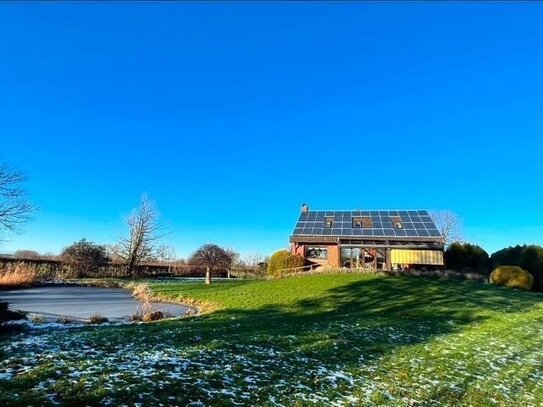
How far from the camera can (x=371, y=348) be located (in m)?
9.68

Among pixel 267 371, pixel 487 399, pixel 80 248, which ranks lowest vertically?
pixel 487 399

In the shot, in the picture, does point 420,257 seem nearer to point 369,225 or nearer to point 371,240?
point 371,240

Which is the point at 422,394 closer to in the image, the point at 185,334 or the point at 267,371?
the point at 267,371

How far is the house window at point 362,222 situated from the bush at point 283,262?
689 centimetres

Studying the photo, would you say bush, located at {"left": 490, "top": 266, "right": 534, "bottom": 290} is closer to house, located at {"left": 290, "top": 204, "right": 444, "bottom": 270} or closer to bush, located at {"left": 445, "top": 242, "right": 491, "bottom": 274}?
house, located at {"left": 290, "top": 204, "right": 444, "bottom": 270}

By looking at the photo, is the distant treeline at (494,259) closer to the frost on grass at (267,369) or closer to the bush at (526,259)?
the bush at (526,259)

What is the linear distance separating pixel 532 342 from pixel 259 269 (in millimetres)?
31537

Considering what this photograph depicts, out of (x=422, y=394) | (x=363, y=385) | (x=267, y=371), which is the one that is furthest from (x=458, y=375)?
(x=267, y=371)

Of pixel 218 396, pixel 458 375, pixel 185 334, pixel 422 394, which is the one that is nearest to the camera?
pixel 218 396

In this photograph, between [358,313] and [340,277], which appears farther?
[340,277]

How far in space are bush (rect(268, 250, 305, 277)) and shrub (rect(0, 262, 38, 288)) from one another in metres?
16.9

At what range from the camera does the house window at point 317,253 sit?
3472cm

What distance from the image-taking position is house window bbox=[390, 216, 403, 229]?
1337 inches

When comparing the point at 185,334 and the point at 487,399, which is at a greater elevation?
the point at 185,334
